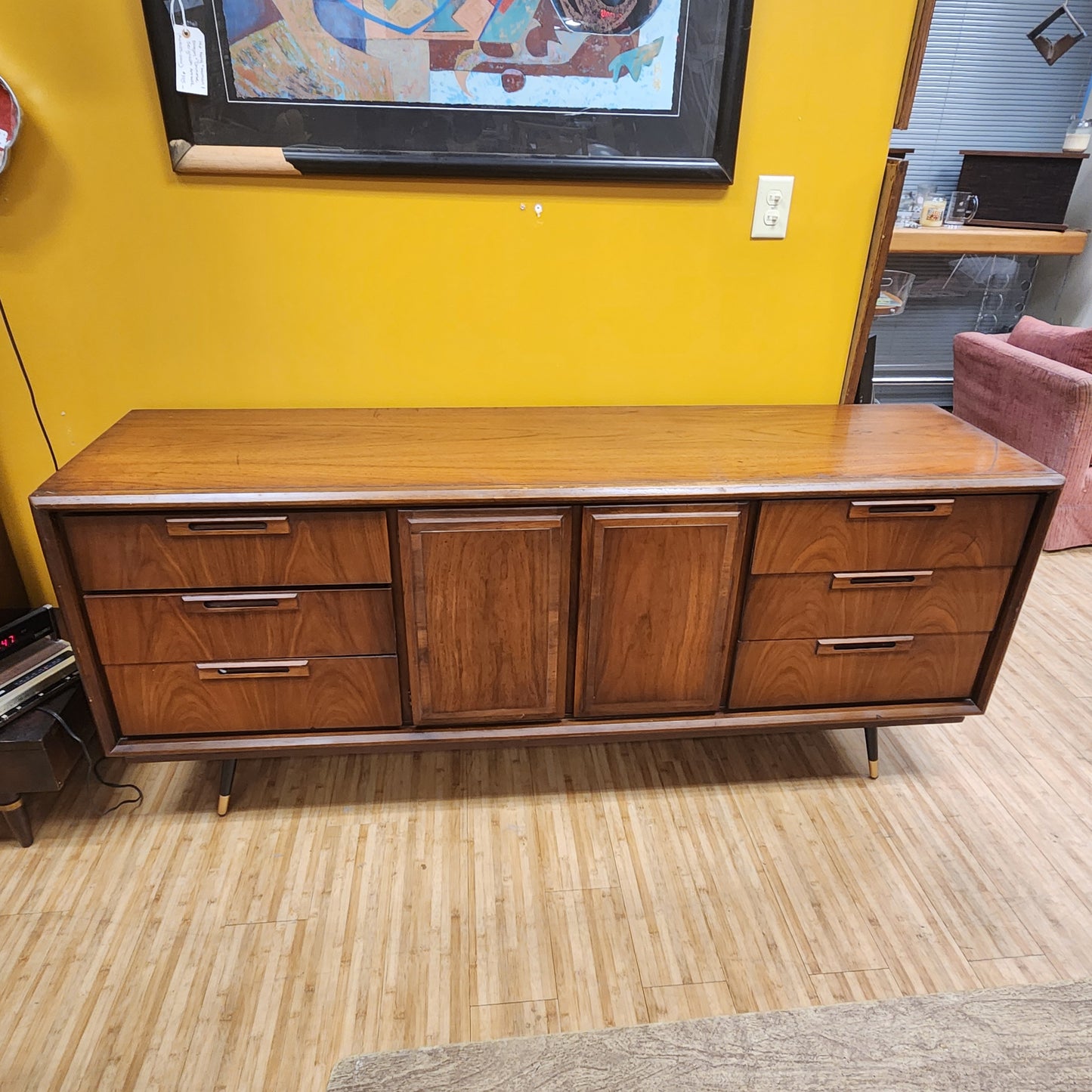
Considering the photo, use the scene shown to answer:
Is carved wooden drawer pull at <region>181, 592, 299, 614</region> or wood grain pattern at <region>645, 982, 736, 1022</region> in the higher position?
carved wooden drawer pull at <region>181, 592, 299, 614</region>

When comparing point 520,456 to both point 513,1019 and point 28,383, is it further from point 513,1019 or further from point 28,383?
point 28,383

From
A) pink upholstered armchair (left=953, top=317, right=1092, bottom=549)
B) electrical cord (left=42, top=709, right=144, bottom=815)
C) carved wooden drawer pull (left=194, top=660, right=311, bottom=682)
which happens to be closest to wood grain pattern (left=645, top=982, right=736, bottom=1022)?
carved wooden drawer pull (left=194, top=660, right=311, bottom=682)

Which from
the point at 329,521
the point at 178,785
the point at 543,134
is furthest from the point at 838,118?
the point at 178,785

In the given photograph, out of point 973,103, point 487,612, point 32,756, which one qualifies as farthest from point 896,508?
point 973,103

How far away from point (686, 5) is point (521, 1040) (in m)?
1.77

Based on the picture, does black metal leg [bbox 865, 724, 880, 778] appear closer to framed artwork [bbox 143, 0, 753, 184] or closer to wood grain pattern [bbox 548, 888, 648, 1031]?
wood grain pattern [bbox 548, 888, 648, 1031]

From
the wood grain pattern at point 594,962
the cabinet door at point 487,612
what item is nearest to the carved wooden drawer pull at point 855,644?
the cabinet door at point 487,612

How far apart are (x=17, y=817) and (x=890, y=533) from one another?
67.0 inches

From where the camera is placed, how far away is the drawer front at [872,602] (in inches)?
54.3

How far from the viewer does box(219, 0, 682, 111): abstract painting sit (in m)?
1.33

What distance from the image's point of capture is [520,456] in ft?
4.49

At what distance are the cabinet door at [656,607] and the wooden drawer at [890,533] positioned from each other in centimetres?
8

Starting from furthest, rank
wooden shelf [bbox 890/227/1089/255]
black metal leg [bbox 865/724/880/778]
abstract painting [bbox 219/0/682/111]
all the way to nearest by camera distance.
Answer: wooden shelf [bbox 890/227/1089/255] < black metal leg [bbox 865/724/880/778] < abstract painting [bbox 219/0/682/111]

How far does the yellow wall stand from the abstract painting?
157 millimetres
